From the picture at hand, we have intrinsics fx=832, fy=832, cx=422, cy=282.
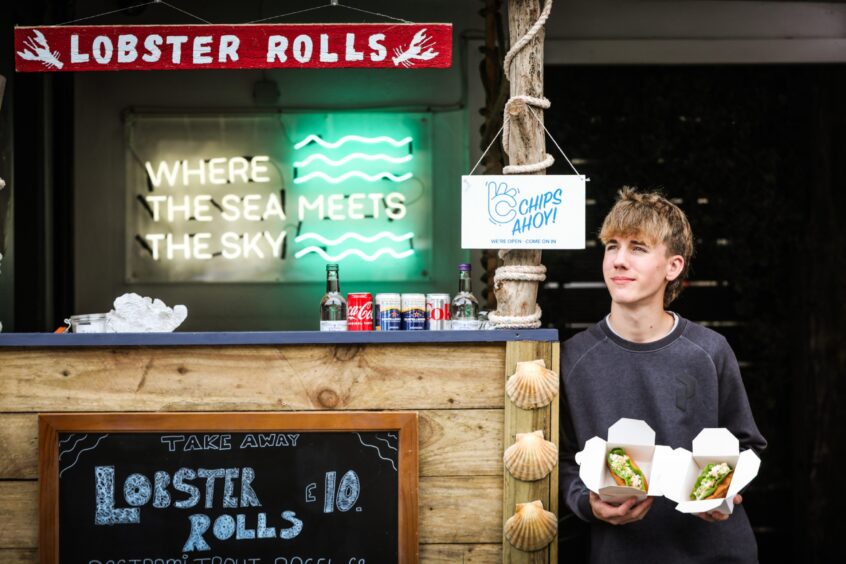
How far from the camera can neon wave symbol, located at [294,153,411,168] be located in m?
5.55

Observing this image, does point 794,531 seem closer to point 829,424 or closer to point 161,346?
point 829,424

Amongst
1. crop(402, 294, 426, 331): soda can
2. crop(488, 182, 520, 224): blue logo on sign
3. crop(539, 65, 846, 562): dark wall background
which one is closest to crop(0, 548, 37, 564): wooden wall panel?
crop(402, 294, 426, 331): soda can

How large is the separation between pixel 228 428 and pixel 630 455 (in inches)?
57.3

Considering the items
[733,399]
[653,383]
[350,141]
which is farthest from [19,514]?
[350,141]

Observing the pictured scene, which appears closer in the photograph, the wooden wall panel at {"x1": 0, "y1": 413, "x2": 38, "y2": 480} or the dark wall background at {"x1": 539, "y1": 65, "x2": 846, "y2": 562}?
the wooden wall panel at {"x1": 0, "y1": 413, "x2": 38, "y2": 480}

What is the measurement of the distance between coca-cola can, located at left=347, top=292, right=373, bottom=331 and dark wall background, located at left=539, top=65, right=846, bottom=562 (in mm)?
2826

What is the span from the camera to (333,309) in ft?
10.9

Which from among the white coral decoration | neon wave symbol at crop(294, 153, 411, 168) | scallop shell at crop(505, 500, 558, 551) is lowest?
scallop shell at crop(505, 500, 558, 551)

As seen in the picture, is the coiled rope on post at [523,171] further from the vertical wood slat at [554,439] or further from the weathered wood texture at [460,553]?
the weathered wood texture at [460,553]

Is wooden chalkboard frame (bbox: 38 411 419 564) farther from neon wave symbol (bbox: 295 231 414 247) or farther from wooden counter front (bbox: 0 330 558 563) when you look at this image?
neon wave symbol (bbox: 295 231 414 247)

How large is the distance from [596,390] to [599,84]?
340cm

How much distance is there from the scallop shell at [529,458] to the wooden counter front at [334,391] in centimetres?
4

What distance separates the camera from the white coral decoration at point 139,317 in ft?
10.6

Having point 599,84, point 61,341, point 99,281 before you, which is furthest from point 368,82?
point 61,341
